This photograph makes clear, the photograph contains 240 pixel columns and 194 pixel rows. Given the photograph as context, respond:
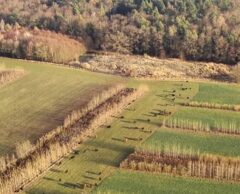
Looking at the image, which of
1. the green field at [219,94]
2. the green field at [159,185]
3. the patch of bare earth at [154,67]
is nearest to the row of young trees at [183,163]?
the green field at [159,185]

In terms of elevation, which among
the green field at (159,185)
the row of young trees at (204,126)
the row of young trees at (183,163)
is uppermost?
the row of young trees at (204,126)

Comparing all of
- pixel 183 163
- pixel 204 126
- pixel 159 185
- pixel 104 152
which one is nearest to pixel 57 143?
pixel 104 152

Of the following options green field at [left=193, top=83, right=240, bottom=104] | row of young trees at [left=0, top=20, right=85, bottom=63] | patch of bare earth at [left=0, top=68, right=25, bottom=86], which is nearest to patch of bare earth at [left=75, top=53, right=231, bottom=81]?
row of young trees at [left=0, top=20, right=85, bottom=63]

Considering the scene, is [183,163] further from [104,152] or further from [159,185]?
[104,152]

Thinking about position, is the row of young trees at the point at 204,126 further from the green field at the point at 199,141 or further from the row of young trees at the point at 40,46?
the row of young trees at the point at 40,46

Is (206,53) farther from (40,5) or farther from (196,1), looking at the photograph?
(40,5)

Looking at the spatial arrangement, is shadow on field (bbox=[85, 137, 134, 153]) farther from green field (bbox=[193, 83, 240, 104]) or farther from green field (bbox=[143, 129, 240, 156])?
green field (bbox=[193, 83, 240, 104])

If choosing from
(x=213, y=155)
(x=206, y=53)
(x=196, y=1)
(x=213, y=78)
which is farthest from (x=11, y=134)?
(x=196, y=1)
